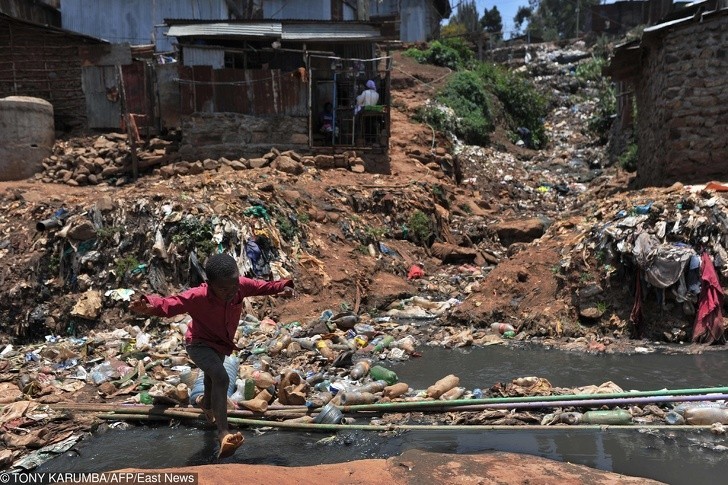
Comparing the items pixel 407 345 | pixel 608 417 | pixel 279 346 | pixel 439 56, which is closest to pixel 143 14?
pixel 439 56

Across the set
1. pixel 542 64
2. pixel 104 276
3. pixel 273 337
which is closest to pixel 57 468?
pixel 273 337

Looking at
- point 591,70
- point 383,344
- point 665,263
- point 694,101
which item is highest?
point 591,70

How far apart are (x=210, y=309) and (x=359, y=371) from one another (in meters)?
2.09

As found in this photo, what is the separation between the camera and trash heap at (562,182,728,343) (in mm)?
6641

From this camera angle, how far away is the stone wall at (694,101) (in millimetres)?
8914

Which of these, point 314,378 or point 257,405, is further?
point 314,378

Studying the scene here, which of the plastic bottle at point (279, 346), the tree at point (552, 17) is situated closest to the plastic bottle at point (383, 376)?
the plastic bottle at point (279, 346)

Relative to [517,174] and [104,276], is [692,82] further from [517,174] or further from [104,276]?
[104,276]

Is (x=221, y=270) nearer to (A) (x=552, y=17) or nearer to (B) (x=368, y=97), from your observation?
(B) (x=368, y=97)

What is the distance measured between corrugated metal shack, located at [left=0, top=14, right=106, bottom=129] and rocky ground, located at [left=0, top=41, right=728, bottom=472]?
2024 millimetres

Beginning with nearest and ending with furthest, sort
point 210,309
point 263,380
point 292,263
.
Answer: point 210,309 → point 263,380 → point 292,263

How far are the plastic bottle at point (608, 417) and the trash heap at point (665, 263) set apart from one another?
2.86 meters

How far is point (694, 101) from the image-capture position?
29.9 feet

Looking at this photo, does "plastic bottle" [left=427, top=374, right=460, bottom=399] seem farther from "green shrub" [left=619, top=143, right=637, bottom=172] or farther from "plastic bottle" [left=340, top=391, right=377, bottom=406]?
"green shrub" [left=619, top=143, right=637, bottom=172]
